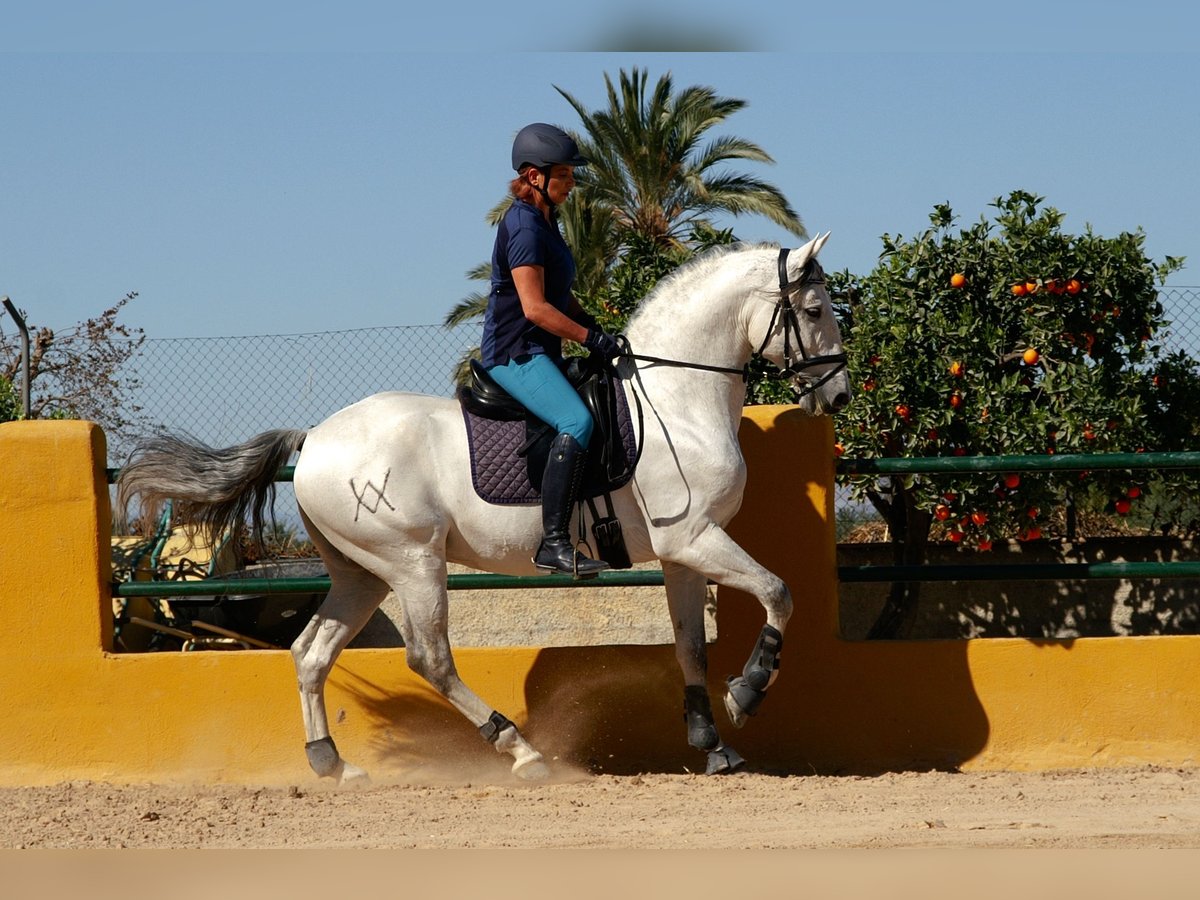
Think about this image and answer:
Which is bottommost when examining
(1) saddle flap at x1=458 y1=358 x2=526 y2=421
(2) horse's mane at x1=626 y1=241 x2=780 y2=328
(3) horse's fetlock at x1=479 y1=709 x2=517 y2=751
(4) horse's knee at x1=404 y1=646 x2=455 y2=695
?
(3) horse's fetlock at x1=479 y1=709 x2=517 y2=751

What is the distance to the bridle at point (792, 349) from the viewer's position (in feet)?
19.7

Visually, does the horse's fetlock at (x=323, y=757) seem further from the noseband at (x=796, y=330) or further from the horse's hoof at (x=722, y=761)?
the noseband at (x=796, y=330)

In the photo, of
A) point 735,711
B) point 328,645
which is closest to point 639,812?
point 735,711

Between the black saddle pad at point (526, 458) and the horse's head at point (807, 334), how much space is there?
2.54 feet

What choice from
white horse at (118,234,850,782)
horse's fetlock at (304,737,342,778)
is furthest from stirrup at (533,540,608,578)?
horse's fetlock at (304,737,342,778)

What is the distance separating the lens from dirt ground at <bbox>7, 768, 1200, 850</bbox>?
479 cm

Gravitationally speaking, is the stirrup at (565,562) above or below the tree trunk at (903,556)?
above

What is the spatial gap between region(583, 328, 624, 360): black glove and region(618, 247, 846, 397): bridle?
0.35 feet

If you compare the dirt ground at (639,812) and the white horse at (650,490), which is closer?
the dirt ground at (639,812)

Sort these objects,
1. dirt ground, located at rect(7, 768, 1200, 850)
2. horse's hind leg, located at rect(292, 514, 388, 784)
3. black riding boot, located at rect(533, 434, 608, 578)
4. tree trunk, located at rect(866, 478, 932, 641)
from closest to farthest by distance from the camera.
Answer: dirt ground, located at rect(7, 768, 1200, 850) → black riding boot, located at rect(533, 434, 608, 578) → horse's hind leg, located at rect(292, 514, 388, 784) → tree trunk, located at rect(866, 478, 932, 641)

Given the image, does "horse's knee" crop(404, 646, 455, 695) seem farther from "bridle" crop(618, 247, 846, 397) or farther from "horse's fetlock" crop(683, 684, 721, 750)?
"bridle" crop(618, 247, 846, 397)

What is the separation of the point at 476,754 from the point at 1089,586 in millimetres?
5568

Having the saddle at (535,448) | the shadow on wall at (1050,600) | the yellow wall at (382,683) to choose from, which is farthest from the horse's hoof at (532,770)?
the shadow on wall at (1050,600)

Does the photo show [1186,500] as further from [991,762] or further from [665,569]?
[665,569]
